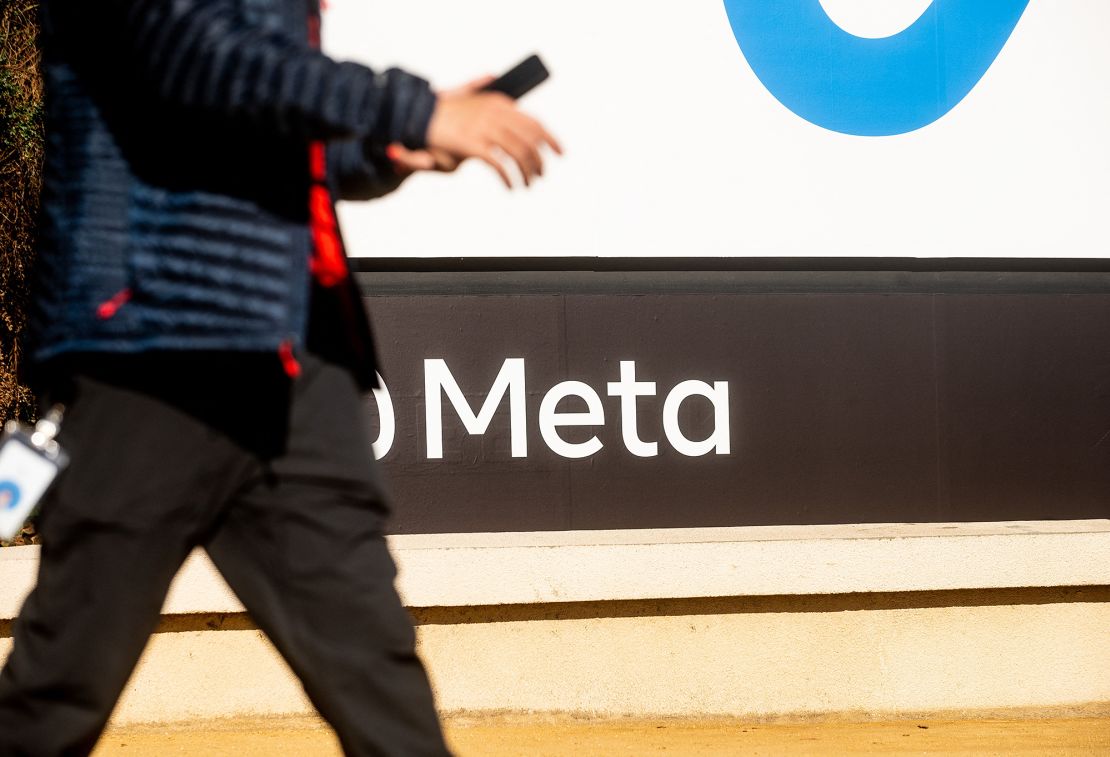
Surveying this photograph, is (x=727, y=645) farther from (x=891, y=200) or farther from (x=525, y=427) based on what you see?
(x=891, y=200)

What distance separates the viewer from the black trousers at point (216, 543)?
1.54m

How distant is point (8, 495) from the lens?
5.23ft

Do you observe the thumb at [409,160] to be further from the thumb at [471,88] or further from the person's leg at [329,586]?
the person's leg at [329,586]

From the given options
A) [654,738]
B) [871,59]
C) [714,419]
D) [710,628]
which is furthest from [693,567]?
[871,59]

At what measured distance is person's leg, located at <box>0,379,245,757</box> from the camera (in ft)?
5.04

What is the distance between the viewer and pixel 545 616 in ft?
12.1

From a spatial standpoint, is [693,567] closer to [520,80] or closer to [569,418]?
[569,418]

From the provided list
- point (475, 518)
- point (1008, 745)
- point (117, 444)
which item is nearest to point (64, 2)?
point (117, 444)

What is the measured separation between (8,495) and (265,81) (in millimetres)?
620

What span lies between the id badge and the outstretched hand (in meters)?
0.61

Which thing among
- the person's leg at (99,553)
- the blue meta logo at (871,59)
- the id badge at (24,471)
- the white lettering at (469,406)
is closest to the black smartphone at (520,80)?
the person's leg at (99,553)

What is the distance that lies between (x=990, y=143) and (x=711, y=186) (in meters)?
0.99

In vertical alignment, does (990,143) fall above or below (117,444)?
above

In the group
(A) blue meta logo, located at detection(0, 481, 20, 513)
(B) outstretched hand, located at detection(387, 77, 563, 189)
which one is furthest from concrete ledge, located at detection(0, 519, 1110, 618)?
(B) outstretched hand, located at detection(387, 77, 563, 189)
